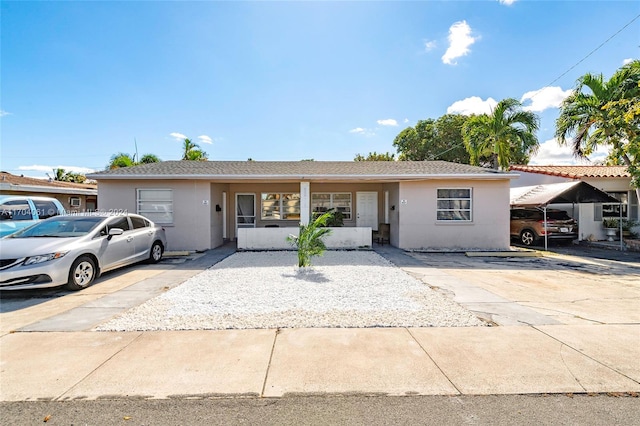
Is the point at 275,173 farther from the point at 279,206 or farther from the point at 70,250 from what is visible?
the point at 70,250

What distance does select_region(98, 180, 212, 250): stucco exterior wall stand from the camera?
11719 millimetres

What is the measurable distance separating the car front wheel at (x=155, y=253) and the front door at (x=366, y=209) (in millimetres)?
9048

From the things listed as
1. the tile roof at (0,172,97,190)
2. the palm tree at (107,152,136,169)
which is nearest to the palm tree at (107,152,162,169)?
the palm tree at (107,152,136,169)

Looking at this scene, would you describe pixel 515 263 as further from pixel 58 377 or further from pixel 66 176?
pixel 66 176

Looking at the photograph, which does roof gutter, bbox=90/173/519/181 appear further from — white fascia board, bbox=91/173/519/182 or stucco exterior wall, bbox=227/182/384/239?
stucco exterior wall, bbox=227/182/384/239

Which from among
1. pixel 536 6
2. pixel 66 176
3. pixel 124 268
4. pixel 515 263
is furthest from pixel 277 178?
pixel 66 176

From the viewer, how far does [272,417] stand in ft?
8.34

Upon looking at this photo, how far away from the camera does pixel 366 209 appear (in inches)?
613

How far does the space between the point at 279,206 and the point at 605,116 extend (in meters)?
14.3

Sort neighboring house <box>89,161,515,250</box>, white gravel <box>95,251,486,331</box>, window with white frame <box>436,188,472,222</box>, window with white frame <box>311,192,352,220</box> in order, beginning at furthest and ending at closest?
window with white frame <box>311,192,352,220</box>, window with white frame <box>436,188,472,222</box>, neighboring house <box>89,161,515,250</box>, white gravel <box>95,251,486,331</box>

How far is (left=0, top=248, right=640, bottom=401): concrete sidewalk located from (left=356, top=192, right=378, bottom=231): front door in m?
10.7

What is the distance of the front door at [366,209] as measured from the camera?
611 inches

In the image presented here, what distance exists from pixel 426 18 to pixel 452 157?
2079 cm

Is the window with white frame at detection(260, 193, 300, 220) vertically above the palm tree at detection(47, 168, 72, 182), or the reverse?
the palm tree at detection(47, 168, 72, 182)
